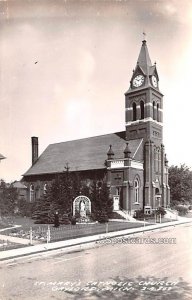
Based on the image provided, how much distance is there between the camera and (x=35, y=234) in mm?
22172

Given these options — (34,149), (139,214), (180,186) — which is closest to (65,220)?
(139,214)

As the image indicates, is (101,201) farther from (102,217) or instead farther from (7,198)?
(7,198)

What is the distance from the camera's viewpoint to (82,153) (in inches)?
1805

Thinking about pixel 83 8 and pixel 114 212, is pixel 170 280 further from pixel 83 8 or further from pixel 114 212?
pixel 114 212

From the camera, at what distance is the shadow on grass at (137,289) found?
9555mm

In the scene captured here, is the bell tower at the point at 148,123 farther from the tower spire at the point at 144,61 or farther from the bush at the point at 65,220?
the bush at the point at 65,220

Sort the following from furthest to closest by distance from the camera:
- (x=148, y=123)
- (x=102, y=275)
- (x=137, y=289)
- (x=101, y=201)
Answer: (x=148, y=123) < (x=101, y=201) < (x=102, y=275) < (x=137, y=289)

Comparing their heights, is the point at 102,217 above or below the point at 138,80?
below

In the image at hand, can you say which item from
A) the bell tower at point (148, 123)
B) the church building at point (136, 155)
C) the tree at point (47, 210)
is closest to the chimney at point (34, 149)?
the church building at point (136, 155)

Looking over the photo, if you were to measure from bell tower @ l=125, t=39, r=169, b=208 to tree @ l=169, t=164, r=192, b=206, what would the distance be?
1068 centimetres

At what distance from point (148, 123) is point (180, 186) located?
17.0 m

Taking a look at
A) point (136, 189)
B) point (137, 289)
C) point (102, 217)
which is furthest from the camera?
point (136, 189)

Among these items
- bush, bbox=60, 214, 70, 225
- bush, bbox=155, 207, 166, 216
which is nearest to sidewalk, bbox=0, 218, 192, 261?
bush, bbox=60, 214, 70, 225

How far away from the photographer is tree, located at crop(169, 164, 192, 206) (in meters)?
52.8
